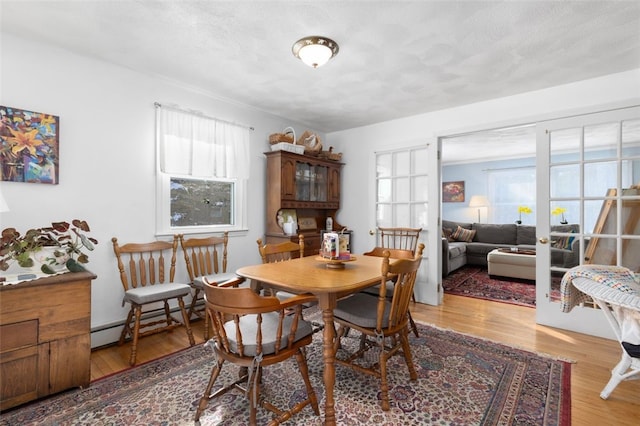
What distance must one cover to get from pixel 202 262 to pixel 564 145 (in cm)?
387

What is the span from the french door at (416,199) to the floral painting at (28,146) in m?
3.52

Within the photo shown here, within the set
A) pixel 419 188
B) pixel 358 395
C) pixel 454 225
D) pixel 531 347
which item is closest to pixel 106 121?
pixel 358 395

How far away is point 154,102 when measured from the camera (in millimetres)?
2941

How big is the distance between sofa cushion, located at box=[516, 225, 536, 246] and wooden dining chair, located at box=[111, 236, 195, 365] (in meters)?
6.35

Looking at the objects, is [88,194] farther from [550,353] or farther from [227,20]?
[550,353]

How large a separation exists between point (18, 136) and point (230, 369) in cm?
229

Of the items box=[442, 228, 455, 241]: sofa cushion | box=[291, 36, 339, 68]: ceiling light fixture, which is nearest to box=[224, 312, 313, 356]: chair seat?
box=[291, 36, 339, 68]: ceiling light fixture

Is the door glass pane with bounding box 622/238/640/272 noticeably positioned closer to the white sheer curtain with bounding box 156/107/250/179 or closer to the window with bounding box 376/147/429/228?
the window with bounding box 376/147/429/228

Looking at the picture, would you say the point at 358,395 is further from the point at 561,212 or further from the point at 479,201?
the point at 479,201

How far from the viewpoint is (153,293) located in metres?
2.51

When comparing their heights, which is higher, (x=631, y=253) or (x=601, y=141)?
(x=601, y=141)

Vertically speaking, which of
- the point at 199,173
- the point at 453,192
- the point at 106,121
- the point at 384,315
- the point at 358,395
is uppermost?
the point at 106,121

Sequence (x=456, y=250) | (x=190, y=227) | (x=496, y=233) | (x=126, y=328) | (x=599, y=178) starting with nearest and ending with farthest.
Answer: (x=126, y=328) < (x=599, y=178) < (x=190, y=227) < (x=456, y=250) < (x=496, y=233)

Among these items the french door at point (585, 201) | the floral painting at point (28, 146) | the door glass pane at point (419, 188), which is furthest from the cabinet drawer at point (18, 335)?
the french door at point (585, 201)
